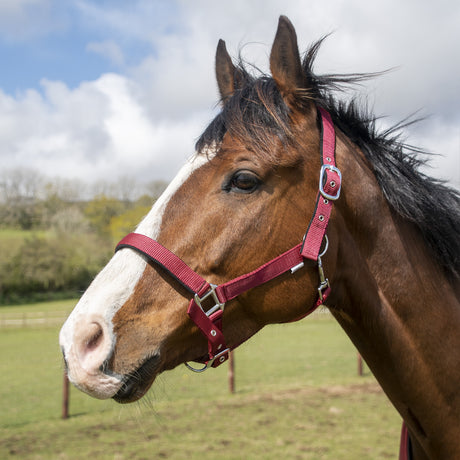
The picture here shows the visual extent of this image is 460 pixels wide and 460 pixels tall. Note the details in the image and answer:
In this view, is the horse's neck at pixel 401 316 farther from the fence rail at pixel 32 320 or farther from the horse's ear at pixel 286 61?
the fence rail at pixel 32 320

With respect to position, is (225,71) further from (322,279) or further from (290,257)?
(322,279)

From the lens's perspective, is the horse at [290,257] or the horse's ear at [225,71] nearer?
the horse at [290,257]

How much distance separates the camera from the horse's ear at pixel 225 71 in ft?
7.63

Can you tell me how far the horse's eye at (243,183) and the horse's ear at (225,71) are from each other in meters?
0.73

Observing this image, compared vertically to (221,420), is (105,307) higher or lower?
higher

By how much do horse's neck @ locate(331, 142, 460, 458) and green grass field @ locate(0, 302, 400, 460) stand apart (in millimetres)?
3466

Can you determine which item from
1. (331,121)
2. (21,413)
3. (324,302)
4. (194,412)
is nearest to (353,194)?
(331,121)

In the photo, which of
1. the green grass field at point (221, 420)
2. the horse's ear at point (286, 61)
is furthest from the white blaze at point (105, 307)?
the green grass field at point (221, 420)

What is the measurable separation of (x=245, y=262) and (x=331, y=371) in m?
12.1

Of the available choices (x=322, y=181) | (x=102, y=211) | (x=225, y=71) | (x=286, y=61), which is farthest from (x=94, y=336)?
(x=102, y=211)

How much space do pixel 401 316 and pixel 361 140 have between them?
2.86 ft

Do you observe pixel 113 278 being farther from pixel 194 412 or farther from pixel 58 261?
pixel 58 261

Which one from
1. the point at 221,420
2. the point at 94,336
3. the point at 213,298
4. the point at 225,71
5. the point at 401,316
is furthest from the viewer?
the point at 221,420

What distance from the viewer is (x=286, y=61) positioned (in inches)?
75.2
